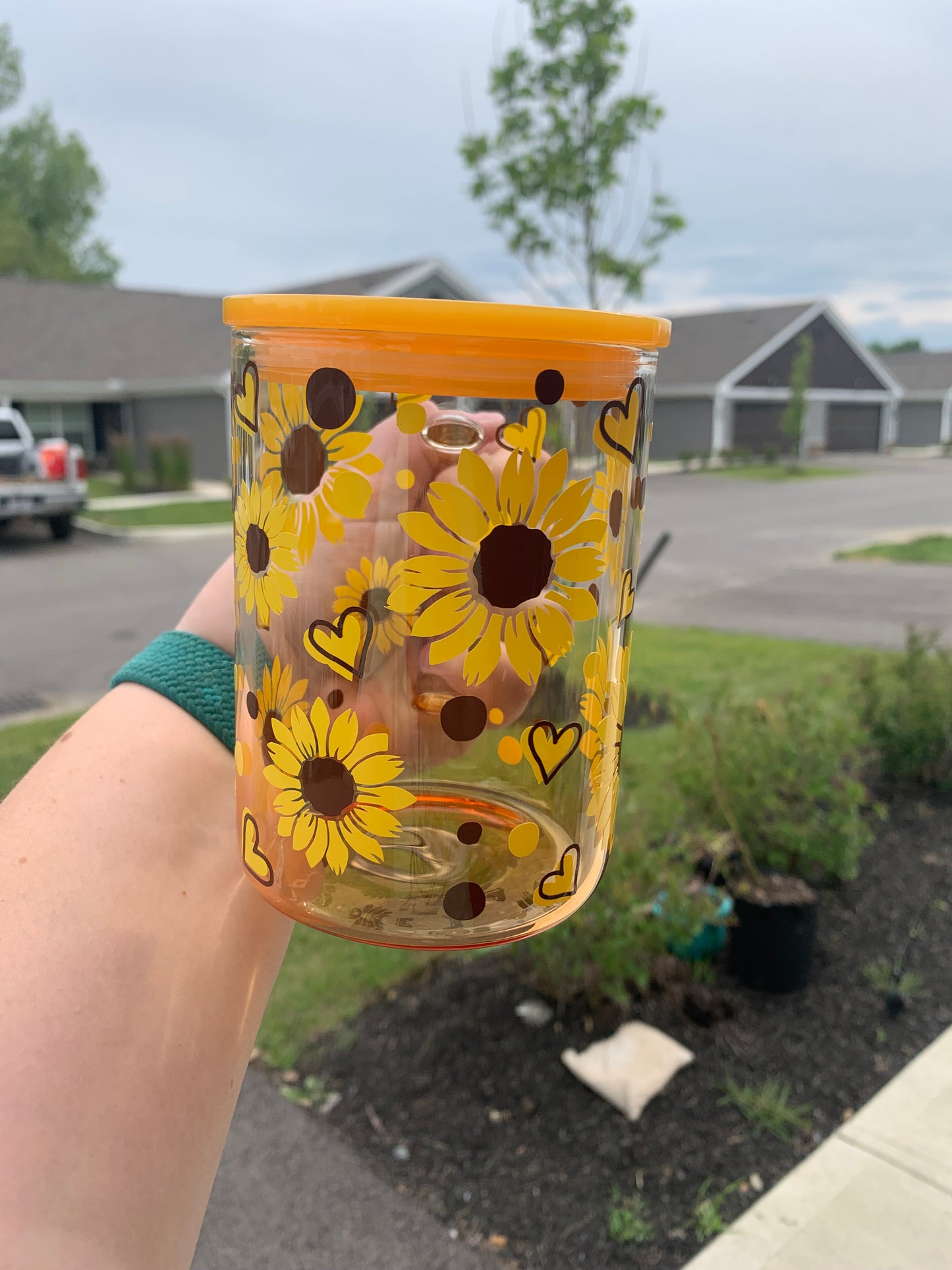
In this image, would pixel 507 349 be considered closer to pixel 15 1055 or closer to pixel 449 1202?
pixel 15 1055

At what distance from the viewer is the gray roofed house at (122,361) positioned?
24.1m

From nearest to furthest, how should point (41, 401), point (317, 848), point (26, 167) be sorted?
point (317, 848)
point (41, 401)
point (26, 167)

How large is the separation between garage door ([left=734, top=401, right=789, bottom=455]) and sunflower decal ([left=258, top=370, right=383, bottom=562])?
3769 centimetres

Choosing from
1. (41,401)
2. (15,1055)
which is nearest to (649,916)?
(15,1055)

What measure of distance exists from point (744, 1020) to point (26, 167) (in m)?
44.2

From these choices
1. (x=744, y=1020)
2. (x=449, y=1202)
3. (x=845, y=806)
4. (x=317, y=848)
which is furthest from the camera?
(x=845, y=806)

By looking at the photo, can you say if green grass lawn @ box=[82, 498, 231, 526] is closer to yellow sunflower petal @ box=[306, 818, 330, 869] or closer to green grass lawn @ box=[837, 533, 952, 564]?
green grass lawn @ box=[837, 533, 952, 564]

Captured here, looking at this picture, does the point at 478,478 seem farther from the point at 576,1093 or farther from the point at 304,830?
the point at 576,1093

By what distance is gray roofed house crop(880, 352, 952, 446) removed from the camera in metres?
44.6

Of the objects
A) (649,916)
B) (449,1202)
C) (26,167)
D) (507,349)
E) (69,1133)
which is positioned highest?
(26,167)

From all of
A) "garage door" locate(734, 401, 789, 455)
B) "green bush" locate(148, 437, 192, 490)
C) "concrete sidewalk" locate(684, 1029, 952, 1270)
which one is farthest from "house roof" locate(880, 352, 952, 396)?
"concrete sidewalk" locate(684, 1029, 952, 1270)

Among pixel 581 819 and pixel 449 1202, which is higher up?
pixel 581 819

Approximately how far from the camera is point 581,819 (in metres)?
0.90

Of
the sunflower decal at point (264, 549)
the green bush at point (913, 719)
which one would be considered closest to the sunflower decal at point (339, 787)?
the sunflower decal at point (264, 549)
